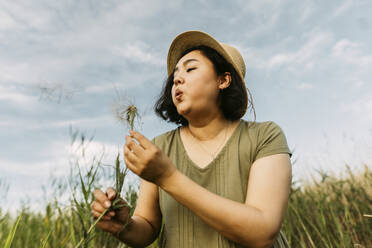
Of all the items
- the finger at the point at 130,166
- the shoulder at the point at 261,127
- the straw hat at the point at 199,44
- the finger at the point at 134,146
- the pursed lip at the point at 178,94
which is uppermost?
the straw hat at the point at 199,44

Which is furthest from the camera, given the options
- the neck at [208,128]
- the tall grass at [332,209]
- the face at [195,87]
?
the tall grass at [332,209]

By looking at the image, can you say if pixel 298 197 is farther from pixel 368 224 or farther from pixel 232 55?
pixel 232 55

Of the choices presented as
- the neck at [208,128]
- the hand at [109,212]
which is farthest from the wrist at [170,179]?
the neck at [208,128]

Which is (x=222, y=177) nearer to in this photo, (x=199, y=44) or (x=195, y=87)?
(x=195, y=87)

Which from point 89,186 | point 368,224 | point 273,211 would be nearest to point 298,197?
point 368,224

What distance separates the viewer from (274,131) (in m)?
1.80

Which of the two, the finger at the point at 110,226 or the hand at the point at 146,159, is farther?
the finger at the point at 110,226

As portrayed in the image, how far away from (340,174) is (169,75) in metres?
3.40

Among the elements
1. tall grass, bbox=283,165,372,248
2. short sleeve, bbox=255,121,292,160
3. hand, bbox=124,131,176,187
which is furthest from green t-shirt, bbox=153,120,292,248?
tall grass, bbox=283,165,372,248

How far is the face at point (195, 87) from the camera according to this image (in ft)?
5.83

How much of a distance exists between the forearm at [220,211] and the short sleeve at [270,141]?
36cm

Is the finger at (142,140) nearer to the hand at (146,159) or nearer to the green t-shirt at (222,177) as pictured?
the hand at (146,159)

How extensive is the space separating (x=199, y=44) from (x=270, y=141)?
0.86 metres

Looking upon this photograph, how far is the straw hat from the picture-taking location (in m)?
2.04
